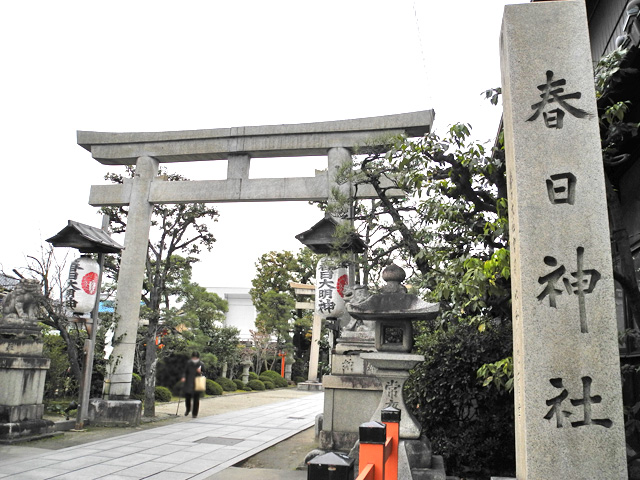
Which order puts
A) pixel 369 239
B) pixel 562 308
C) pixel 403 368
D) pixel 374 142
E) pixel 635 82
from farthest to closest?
pixel 369 239 → pixel 374 142 → pixel 403 368 → pixel 635 82 → pixel 562 308

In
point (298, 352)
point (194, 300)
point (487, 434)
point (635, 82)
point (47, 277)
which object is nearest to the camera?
point (635, 82)

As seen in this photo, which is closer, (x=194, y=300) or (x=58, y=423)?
(x=58, y=423)

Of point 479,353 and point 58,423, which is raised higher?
point 479,353

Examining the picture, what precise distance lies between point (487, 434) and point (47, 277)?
33.7 feet

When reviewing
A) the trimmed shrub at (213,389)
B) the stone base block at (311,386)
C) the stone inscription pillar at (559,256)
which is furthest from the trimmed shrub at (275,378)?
the stone inscription pillar at (559,256)

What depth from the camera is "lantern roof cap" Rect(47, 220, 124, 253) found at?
1045 cm

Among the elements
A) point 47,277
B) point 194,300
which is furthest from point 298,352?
point 47,277

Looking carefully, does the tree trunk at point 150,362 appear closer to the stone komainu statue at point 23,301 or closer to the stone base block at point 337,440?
the stone komainu statue at point 23,301

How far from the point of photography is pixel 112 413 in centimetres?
1090

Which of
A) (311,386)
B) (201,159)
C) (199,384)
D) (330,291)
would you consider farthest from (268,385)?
(199,384)

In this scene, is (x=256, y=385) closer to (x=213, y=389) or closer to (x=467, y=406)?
(x=213, y=389)

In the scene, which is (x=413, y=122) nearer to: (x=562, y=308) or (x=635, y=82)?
(x=635, y=82)

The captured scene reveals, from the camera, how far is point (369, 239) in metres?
10.6

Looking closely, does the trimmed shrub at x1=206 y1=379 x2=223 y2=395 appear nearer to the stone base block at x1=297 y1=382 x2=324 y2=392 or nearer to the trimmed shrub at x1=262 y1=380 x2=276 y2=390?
the trimmed shrub at x1=262 y1=380 x2=276 y2=390
